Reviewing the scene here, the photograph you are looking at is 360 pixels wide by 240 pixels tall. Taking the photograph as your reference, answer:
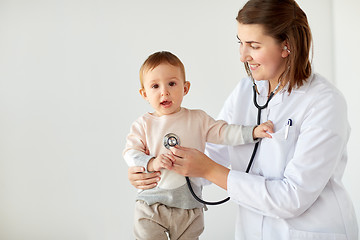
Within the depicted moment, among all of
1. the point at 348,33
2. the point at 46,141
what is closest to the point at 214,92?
the point at 348,33

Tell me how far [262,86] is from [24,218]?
1.64 metres

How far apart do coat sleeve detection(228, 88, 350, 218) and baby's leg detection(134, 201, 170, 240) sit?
0.29m

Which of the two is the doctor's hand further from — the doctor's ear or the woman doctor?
the doctor's ear

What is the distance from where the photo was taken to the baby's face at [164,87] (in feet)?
5.33

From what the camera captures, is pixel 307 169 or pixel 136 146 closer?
pixel 307 169

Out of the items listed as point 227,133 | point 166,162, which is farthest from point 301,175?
point 166,162

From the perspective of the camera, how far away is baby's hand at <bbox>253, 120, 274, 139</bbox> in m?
1.62

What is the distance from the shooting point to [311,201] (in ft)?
5.11

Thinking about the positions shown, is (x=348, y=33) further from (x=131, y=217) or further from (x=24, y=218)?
(x=24, y=218)

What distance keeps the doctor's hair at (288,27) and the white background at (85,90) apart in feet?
3.07

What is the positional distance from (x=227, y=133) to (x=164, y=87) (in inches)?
11.9

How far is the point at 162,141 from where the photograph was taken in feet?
5.36

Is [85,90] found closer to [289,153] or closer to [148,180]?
[148,180]

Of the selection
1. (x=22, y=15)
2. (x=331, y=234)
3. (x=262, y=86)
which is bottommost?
(x=331, y=234)
